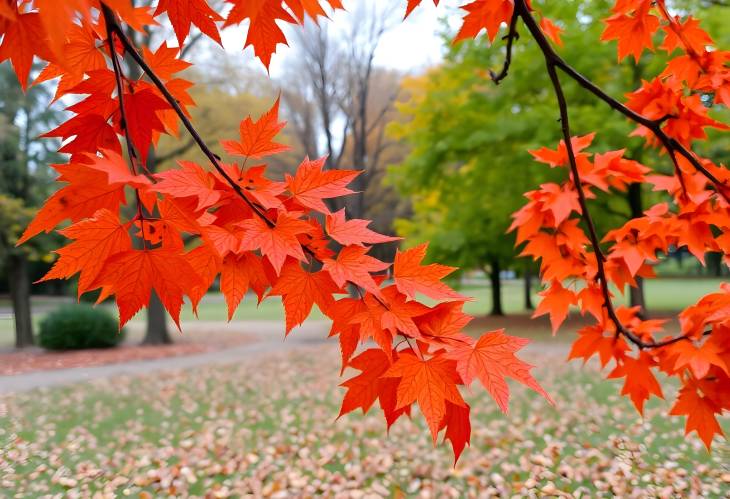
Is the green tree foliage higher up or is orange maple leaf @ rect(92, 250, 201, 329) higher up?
the green tree foliage

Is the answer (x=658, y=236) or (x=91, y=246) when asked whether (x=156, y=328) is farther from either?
(x=91, y=246)

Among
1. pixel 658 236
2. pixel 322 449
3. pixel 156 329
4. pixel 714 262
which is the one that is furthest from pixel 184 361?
pixel 714 262

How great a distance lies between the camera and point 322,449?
4230mm

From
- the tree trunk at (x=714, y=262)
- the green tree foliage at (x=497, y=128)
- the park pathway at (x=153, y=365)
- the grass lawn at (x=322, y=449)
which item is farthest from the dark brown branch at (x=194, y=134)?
the tree trunk at (x=714, y=262)

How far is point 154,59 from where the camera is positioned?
129cm

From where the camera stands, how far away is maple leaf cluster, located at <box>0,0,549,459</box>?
85 centimetres

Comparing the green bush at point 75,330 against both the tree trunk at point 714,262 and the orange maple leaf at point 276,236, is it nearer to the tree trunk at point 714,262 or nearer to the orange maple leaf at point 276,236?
the orange maple leaf at point 276,236

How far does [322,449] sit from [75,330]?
33.2 ft

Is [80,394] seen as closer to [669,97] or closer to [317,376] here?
[317,376]

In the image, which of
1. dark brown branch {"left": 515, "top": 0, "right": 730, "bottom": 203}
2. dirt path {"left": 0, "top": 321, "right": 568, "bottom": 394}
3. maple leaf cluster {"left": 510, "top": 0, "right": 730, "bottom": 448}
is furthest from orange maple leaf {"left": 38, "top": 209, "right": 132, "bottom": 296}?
dirt path {"left": 0, "top": 321, "right": 568, "bottom": 394}

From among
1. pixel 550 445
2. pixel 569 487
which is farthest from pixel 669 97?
pixel 550 445

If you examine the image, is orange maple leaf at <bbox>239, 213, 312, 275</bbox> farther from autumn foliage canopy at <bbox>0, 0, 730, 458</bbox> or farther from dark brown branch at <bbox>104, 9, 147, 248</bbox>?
dark brown branch at <bbox>104, 9, 147, 248</bbox>

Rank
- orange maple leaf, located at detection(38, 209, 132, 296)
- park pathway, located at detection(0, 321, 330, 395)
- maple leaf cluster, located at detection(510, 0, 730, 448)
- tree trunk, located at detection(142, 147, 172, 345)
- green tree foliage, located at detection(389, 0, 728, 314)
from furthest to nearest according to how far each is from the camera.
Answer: tree trunk, located at detection(142, 147, 172, 345) < green tree foliage, located at detection(389, 0, 728, 314) < park pathway, located at detection(0, 321, 330, 395) < maple leaf cluster, located at detection(510, 0, 730, 448) < orange maple leaf, located at detection(38, 209, 132, 296)

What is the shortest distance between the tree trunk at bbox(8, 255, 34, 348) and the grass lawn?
759cm
